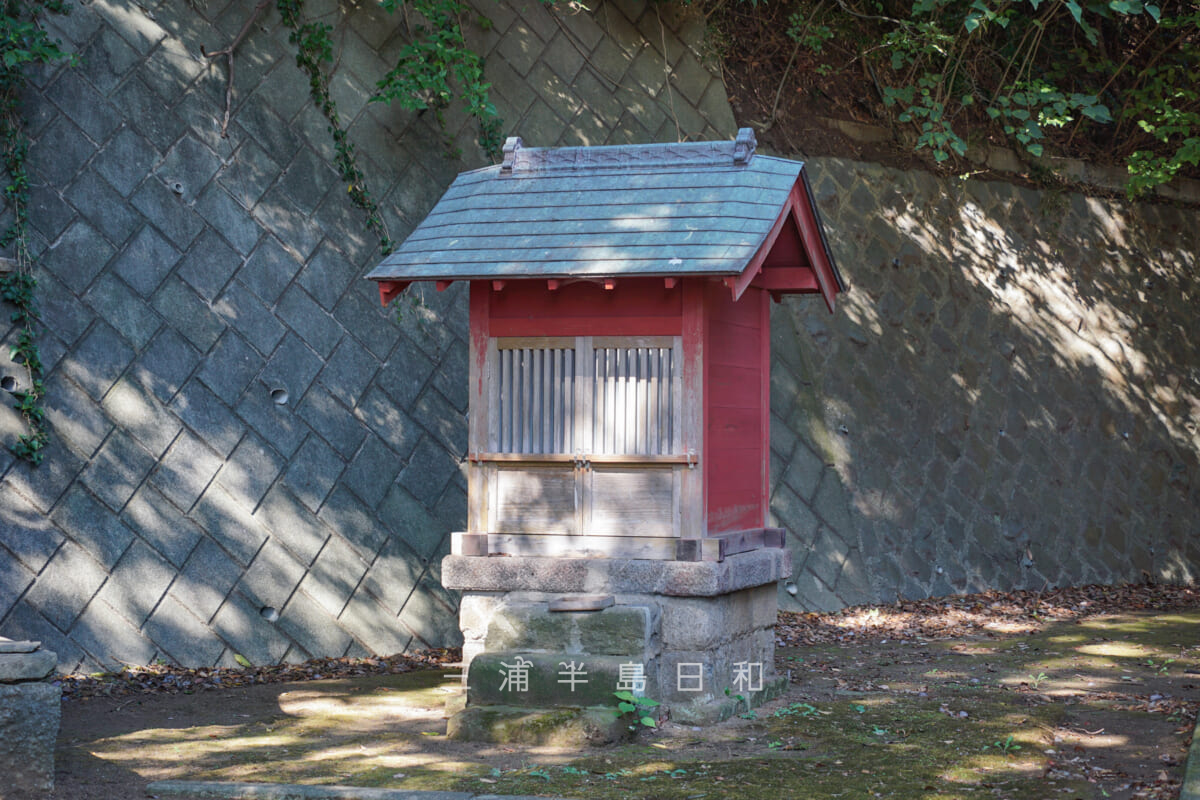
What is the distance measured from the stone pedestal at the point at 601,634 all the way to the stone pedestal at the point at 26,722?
5.92 feet

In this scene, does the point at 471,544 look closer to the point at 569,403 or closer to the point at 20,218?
the point at 569,403

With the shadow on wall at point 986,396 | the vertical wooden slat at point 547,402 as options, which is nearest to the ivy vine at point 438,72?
the vertical wooden slat at point 547,402

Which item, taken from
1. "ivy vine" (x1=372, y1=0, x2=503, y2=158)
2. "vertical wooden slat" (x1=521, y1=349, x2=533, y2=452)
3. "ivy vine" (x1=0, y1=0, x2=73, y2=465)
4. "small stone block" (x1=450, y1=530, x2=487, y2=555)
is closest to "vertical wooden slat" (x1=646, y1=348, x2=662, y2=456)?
"vertical wooden slat" (x1=521, y1=349, x2=533, y2=452)

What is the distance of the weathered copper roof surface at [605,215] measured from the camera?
5.76 m

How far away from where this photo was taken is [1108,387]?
39.9ft

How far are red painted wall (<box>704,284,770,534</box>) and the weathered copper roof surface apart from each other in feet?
1.47

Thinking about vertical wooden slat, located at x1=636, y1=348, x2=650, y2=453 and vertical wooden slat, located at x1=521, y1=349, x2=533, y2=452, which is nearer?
vertical wooden slat, located at x1=636, y1=348, x2=650, y2=453

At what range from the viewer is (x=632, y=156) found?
6.42 metres

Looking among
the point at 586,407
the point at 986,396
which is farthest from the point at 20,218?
the point at 986,396

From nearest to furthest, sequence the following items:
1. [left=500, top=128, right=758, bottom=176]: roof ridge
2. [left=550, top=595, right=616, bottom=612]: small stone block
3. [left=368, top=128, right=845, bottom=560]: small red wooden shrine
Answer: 1. [left=550, top=595, right=616, bottom=612]: small stone block
2. [left=368, top=128, right=845, bottom=560]: small red wooden shrine
3. [left=500, top=128, right=758, bottom=176]: roof ridge

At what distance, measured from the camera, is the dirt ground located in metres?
4.88

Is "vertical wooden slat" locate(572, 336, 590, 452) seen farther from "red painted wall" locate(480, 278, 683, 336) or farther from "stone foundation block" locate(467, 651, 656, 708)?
"stone foundation block" locate(467, 651, 656, 708)

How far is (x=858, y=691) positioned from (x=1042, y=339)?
6.17m

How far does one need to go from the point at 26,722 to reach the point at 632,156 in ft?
13.0
